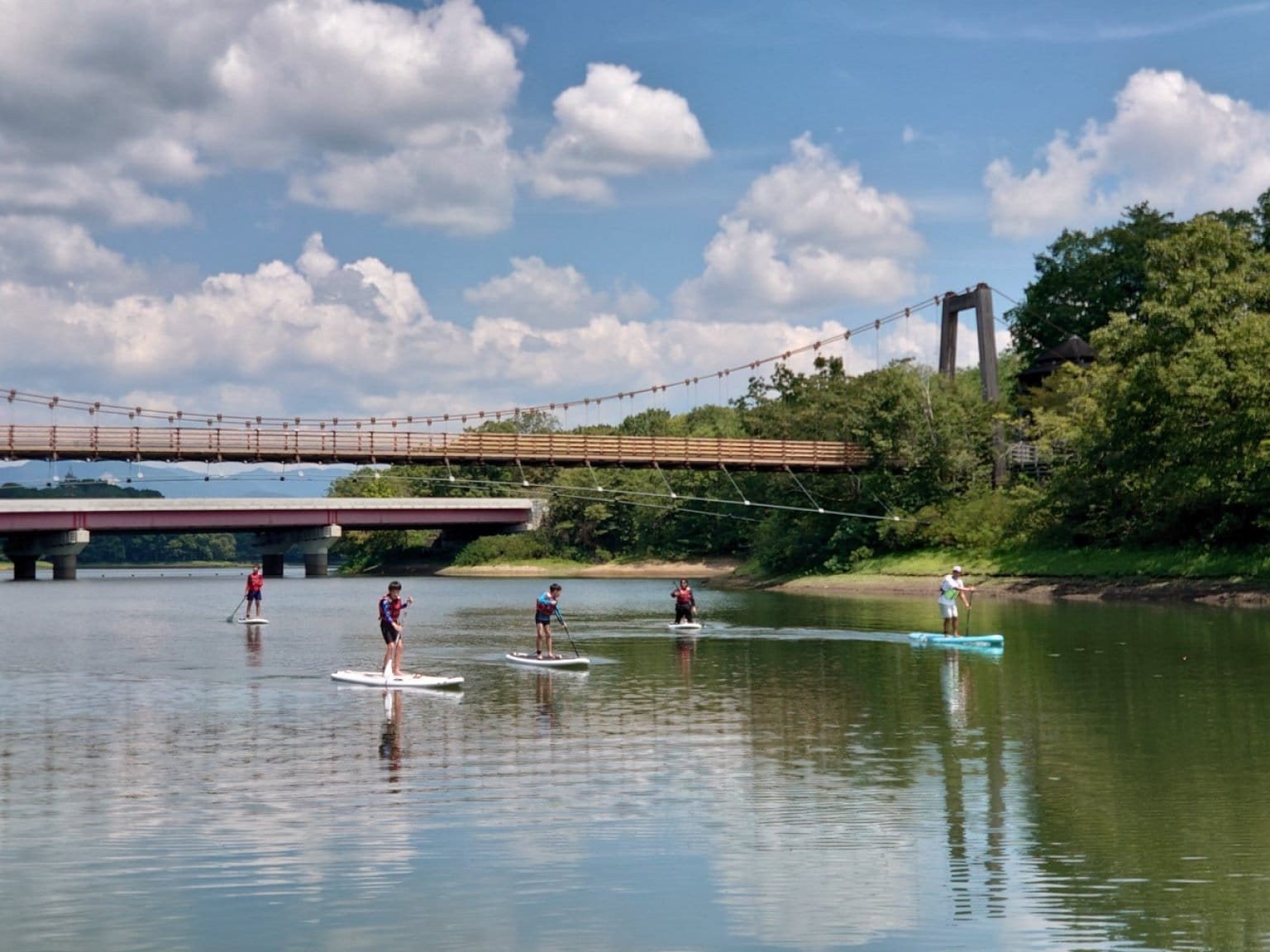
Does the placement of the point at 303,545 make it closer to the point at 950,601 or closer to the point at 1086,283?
the point at 1086,283

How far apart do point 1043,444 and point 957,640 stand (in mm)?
48280

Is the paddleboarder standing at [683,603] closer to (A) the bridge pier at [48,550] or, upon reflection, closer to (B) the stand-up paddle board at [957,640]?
(B) the stand-up paddle board at [957,640]

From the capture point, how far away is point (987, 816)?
17.0m

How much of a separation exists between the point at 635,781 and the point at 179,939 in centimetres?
813

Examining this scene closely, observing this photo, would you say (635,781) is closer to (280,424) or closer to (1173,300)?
(1173,300)

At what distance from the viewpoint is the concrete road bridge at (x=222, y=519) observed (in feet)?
388

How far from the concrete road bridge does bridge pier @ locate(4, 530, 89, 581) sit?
0.07 metres

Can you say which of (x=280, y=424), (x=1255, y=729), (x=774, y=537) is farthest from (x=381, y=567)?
(x=1255, y=729)

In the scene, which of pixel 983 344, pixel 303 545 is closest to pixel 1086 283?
pixel 983 344

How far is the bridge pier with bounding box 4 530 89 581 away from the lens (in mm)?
122125

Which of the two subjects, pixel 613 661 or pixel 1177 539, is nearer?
pixel 613 661

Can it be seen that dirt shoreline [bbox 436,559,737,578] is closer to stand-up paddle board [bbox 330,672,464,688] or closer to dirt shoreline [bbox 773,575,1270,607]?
dirt shoreline [bbox 773,575,1270,607]

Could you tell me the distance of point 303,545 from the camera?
134m

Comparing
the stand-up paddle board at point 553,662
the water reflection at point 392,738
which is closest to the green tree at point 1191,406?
the stand-up paddle board at point 553,662
